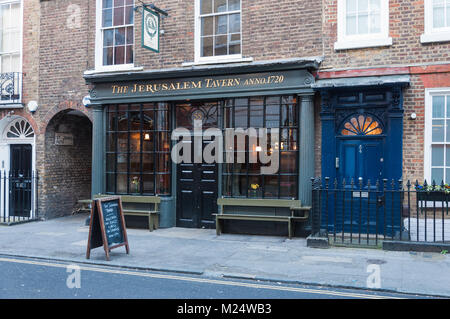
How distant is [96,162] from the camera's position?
1224 centimetres

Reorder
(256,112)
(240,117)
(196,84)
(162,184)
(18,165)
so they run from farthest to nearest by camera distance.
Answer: (18,165) < (162,184) < (196,84) < (240,117) < (256,112)

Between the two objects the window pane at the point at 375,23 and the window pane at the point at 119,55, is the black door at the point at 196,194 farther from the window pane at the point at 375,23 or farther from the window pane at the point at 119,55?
the window pane at the point at 375,23

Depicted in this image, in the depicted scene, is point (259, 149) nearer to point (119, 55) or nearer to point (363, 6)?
point (363, 6)

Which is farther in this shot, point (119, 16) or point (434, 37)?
point (119, 16)

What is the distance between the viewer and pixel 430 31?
950 centimetres

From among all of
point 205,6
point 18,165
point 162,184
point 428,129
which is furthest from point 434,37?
point 18,165

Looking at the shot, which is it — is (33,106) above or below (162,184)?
above

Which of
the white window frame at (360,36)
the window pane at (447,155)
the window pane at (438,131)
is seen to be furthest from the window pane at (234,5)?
the window pane at (447,155)

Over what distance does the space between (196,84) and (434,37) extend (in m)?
5.45

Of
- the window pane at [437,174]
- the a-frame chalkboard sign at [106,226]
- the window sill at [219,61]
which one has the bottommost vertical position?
the a-frame chalkboard sign at [106,226]

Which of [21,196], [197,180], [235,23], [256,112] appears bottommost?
Result: [21,196]

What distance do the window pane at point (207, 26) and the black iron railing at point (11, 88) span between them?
20.1ft

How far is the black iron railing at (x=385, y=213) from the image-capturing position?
868 centimetres

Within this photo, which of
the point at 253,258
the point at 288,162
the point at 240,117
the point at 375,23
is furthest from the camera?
the point at 240,117
